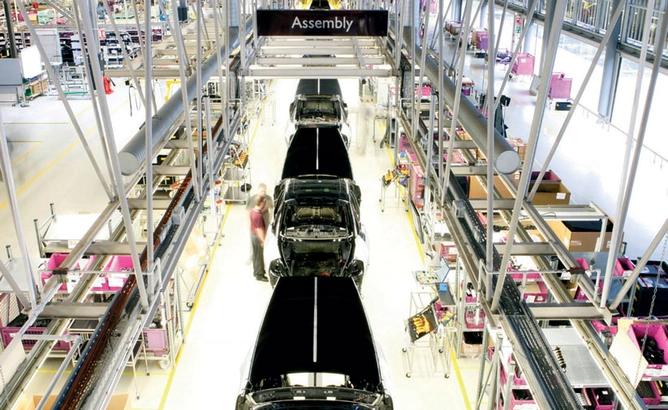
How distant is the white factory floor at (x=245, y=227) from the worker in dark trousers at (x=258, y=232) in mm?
297

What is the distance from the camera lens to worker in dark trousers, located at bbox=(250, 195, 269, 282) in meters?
8.98

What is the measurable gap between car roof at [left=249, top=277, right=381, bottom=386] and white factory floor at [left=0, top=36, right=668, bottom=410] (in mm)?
443

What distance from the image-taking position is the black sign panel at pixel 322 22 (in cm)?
773

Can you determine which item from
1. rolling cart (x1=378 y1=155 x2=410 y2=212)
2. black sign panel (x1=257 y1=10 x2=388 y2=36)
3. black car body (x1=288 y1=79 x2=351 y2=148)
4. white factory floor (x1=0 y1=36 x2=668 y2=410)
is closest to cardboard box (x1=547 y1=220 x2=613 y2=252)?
white factory floor (x1=0 y1=36 x2=668 y2=410)

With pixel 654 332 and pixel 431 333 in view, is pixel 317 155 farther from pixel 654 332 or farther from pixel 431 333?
pixel 654 332

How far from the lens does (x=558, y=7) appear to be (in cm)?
274

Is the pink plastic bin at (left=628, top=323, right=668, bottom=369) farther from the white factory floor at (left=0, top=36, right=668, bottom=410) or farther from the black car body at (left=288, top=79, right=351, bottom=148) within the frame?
the black car body at (left=288, top=79, right=351, bottom=148)

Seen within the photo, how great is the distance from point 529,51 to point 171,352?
2399cm

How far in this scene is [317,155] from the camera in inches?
404

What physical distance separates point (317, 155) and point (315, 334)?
5.14 metres

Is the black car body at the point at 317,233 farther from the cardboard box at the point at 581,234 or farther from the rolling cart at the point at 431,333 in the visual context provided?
the cardboard box at the point at 581,234

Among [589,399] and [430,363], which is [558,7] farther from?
[430,363]

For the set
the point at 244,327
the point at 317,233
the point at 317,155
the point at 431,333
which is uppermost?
the point at 317,155

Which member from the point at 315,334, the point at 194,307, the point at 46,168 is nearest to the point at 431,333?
the point at 315,334
